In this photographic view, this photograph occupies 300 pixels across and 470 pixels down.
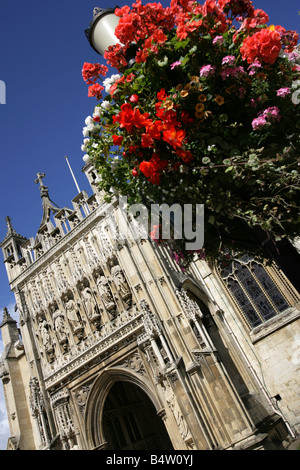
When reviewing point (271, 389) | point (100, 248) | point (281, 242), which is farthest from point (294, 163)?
point (271, 389)

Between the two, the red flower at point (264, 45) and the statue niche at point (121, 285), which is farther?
the statue niche at point (121, 285)

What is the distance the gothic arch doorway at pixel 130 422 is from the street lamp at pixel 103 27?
13.2 meters

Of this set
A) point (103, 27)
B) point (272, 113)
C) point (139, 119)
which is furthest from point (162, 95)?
point (103, 27)

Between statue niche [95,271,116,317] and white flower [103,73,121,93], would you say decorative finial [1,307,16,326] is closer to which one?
statue niche [95,271,116,317]

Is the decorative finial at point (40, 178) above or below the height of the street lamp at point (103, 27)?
above

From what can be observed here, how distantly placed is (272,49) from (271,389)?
1326 cm

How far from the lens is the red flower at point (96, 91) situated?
3455 millimetres

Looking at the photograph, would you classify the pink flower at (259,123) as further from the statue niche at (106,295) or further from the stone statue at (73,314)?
the stone statue at (73,314)

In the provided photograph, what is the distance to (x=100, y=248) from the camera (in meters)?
13.8

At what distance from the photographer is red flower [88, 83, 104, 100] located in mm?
3455

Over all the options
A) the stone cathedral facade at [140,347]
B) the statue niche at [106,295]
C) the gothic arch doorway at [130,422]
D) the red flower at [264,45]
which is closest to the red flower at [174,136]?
the red flower at [264,45]

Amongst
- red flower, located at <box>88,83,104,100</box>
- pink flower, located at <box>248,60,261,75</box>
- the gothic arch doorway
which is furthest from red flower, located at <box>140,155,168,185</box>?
the gothic arch doorway

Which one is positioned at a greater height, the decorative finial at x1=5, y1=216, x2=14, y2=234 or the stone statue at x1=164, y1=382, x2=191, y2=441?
the decorative finial at x1=5, y1=216, x2=14, y2=234

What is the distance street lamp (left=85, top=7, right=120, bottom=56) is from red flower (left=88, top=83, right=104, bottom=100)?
745mm
